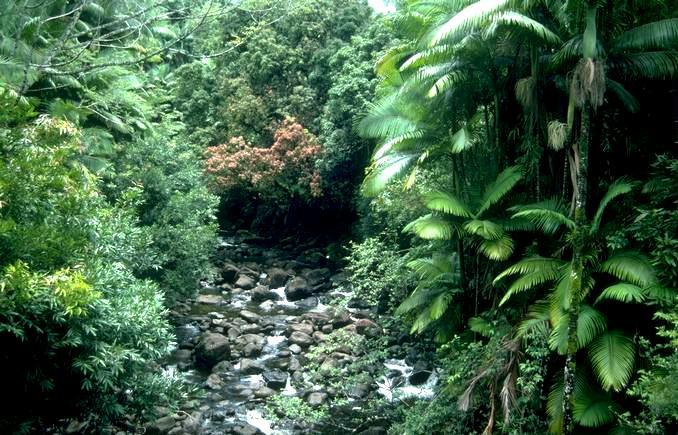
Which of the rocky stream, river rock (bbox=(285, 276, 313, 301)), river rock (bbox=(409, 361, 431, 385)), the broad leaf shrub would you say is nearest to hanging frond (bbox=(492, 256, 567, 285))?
the rocky stream

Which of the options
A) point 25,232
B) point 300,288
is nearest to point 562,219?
point 25,232

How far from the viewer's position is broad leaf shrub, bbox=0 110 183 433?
240 inches

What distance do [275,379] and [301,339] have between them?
6.67 feet

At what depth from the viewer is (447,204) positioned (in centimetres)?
939

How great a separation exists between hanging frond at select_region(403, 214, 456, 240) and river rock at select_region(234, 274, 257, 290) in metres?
9.97

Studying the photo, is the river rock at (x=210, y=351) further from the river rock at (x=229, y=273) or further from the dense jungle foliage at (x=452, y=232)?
the river rock at (x=229, y=273)

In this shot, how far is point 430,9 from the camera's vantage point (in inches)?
384

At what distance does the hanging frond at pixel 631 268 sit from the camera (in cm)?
683

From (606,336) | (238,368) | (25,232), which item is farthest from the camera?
(238,368)

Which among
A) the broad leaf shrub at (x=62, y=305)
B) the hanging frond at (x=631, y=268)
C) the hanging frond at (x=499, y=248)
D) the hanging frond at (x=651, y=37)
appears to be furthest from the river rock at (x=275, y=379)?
the hanging frond at (x=651, y=37)

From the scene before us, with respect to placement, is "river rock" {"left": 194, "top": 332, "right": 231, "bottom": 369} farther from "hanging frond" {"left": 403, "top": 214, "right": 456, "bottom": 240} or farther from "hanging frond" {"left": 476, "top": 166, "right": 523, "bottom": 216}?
"hanging frond" {"left": 476, "top": 166, "right": 523, "bottom": 216}

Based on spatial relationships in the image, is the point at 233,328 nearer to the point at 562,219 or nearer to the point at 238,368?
the point at 238,368

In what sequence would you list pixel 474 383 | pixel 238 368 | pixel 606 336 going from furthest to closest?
pixel 238 368, pixel 474 383, pixel 606 336

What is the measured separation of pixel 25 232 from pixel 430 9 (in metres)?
7.21
